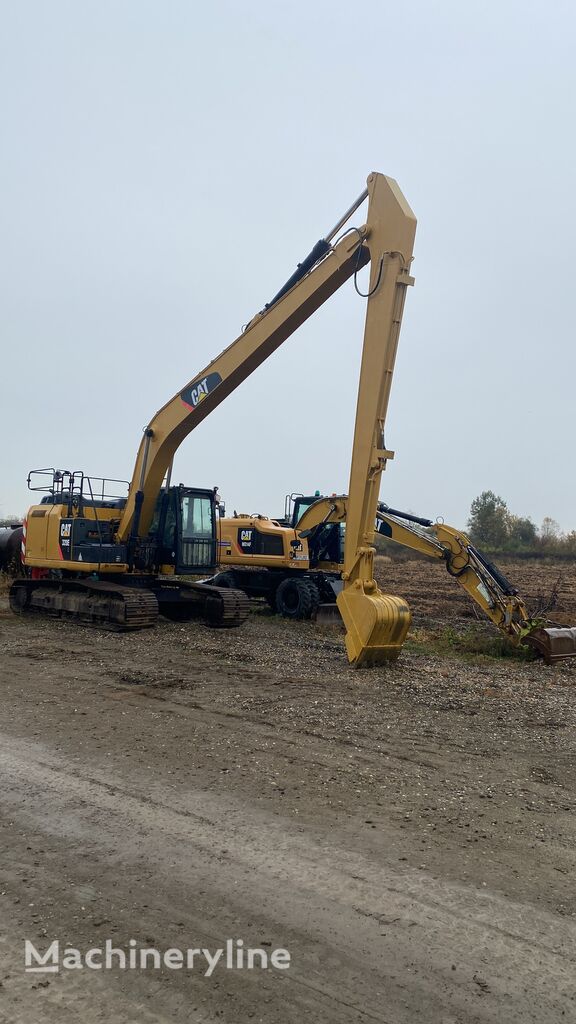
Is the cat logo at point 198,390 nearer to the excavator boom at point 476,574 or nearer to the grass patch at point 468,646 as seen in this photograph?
the excavator boom at point 476,574

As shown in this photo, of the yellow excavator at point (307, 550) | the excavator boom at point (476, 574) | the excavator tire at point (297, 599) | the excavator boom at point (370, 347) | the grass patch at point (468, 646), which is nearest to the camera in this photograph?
the excavator boom at point (370, 347)

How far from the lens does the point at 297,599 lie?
58.2ft

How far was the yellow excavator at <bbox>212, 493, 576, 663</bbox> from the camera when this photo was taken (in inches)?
603

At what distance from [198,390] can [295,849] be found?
10.7 metres

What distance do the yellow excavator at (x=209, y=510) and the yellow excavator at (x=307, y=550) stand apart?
202cm

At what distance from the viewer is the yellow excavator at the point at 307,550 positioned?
15.3 meters

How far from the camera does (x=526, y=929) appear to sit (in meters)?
4.14

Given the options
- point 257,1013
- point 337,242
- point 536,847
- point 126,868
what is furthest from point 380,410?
point 257,1013

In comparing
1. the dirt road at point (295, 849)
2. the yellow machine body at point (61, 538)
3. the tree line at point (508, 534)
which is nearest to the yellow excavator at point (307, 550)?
the yellow machine body at point (61, 538)

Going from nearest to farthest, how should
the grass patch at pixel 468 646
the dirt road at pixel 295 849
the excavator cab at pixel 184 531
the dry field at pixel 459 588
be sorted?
the dirt road at pixel 295 849 < the grass patch at pixel 468 646 < the excavator cab at pixel 184 531 < the dry field at pixel 459 588

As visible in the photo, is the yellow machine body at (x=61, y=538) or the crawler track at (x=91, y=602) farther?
the yellow machine body at (x=61, y=538)

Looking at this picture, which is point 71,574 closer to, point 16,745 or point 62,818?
point 16,745

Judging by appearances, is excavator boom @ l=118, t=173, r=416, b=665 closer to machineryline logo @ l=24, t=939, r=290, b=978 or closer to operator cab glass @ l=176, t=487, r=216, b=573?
operator cab glass @ l=176, t=487, r=216, b=573

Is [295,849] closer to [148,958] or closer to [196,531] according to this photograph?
[148,958]
